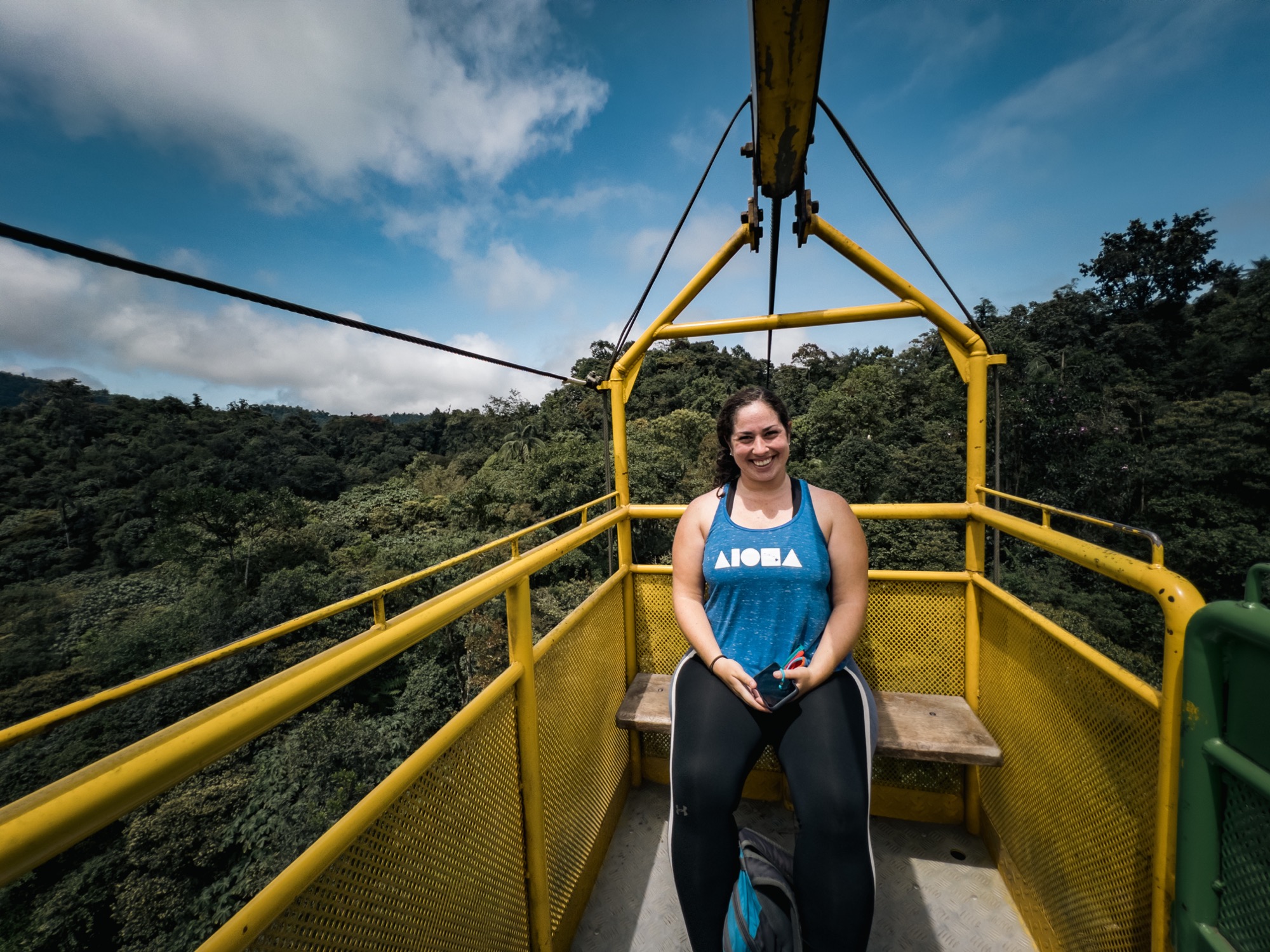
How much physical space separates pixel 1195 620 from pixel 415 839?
1.49m

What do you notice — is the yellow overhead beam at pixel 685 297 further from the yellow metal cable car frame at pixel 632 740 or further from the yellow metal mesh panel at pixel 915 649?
the yellow metal mesh panel at pixel 915 649

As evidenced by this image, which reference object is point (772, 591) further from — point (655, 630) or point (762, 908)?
point (655, 630)

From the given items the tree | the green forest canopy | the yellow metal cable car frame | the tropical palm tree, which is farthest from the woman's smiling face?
the tree

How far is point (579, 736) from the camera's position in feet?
6.36

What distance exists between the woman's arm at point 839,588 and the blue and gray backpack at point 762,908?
20.8 inches

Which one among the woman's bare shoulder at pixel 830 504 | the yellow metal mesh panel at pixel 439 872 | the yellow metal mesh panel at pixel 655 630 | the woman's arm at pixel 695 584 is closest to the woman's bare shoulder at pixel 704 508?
the woman's arm at pixel 695 584

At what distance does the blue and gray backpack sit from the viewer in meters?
1.44

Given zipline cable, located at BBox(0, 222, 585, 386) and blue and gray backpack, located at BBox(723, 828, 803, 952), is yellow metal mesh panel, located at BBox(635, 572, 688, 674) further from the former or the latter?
zipline cable, located at BBox(0, 222, 585, 386)

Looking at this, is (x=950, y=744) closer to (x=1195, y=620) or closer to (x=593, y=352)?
(x=1195, y=620)

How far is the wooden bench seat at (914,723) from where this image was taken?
1.94m

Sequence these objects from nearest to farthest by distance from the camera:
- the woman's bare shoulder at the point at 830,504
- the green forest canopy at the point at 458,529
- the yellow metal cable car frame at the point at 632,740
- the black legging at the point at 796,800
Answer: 1. the yellow metal cable car frame at the point at 632,740
2. the black legging at the point at 796,800
3. the woman's bare shoulder at the point at 830,504
4. the green forest canopy at the point at 458,529

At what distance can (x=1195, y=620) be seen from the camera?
95 centimetres

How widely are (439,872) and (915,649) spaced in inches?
80.8

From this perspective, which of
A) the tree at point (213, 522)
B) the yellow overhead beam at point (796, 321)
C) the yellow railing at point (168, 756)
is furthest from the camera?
the tree at point (213, 522)
